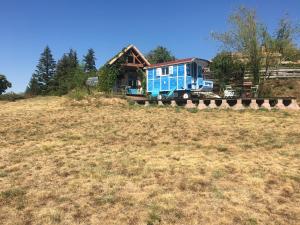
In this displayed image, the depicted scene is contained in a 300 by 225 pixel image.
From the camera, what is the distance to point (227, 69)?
34344 mm

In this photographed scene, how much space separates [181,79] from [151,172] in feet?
68.9

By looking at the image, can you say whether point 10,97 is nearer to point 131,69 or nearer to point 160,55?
→ point 131,69

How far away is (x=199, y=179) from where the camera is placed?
8.70 metres

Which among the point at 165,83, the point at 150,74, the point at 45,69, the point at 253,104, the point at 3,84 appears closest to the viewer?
the point at 253,104

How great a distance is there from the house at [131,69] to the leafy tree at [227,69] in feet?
31.4

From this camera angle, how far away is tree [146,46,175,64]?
76.0 m

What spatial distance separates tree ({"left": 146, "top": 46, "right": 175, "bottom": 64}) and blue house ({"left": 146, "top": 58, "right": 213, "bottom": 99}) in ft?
144

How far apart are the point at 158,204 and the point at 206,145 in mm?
5766

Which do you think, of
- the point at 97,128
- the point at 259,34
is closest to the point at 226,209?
the point at 97,128

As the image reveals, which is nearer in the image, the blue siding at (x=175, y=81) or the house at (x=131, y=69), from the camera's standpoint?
the blue siding at (x=175, y=81)

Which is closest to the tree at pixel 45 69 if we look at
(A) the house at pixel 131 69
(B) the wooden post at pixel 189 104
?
(A) the house at pixel 131 69

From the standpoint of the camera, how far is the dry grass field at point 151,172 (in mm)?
6799

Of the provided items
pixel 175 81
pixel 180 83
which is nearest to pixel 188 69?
pixel 180 83

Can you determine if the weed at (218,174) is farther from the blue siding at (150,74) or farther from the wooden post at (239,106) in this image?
the blue siding at (150,74)
